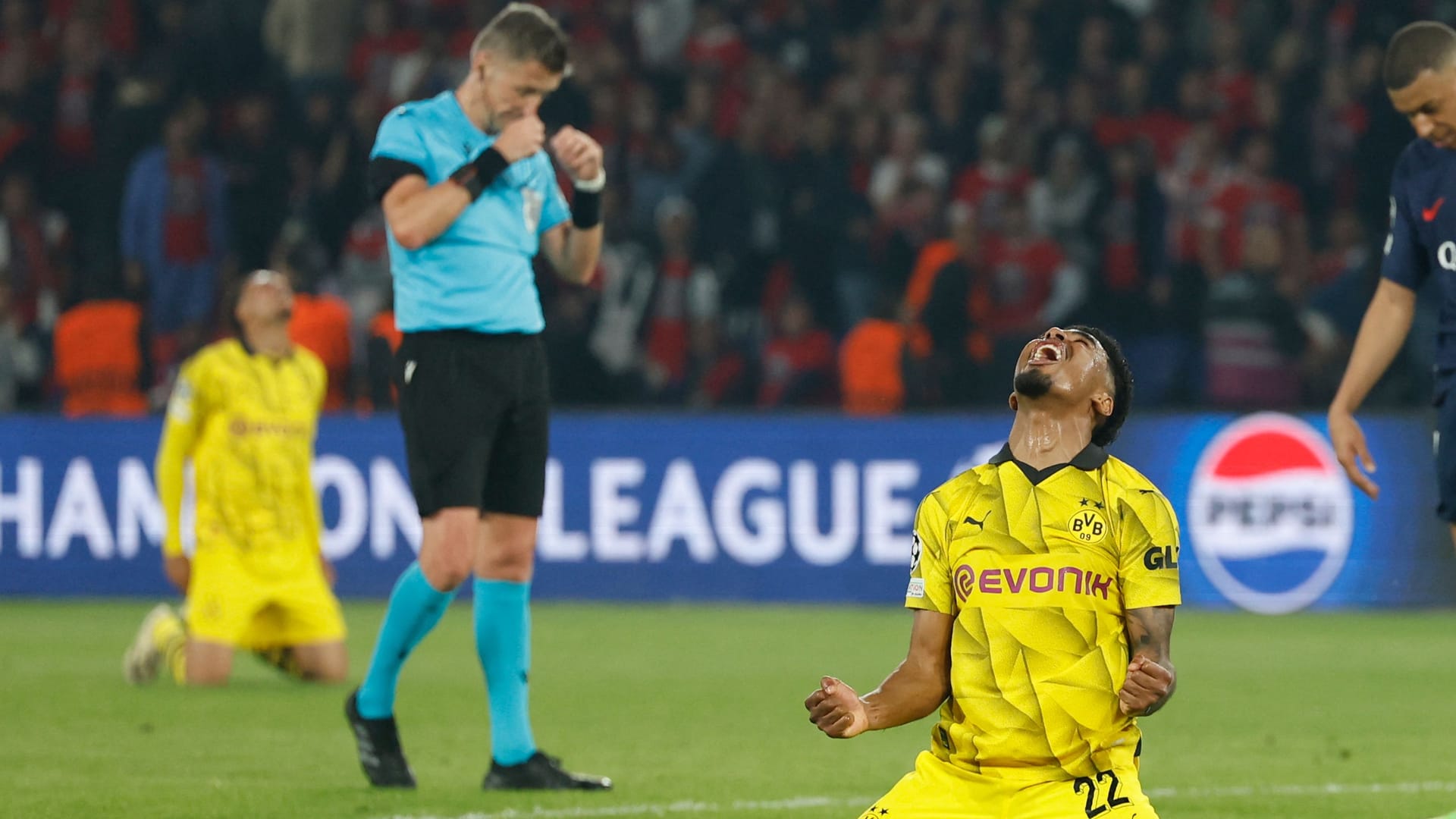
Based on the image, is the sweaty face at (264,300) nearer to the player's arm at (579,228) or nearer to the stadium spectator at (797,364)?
the player's arm at (579,228)

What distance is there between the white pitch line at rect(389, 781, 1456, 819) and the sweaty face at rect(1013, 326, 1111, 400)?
2.38 meters

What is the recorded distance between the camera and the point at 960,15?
1666 centimetres

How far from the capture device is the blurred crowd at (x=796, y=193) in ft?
47.2

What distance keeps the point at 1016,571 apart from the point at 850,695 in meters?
0.39

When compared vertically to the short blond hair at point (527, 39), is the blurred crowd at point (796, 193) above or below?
below

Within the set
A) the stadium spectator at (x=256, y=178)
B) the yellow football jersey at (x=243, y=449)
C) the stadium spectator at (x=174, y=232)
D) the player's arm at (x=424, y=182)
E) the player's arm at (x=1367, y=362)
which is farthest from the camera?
the stadium spectator at (x=256, y=178)

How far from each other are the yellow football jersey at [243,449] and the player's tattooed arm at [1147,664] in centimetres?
644

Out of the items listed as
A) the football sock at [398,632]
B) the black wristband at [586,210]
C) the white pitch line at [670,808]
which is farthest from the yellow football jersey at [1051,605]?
the black wristband at [586,210]

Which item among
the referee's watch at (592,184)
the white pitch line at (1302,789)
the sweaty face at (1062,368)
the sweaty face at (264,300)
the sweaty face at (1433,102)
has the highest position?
the sweaty face at (1433,102)

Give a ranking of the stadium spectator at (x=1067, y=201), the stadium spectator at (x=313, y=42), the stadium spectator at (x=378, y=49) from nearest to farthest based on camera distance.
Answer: the stadium spectator at (x=1067, y=201) → the stadium spectator at (x=378, y=49) → the stadium spectator at (x=313, y=42)

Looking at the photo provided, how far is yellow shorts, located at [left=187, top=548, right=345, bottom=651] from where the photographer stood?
9.58m

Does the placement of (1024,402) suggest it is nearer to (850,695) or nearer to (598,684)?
(850,695)

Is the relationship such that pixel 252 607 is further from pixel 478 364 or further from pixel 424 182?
pixel 424 182

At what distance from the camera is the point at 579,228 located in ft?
21.9
